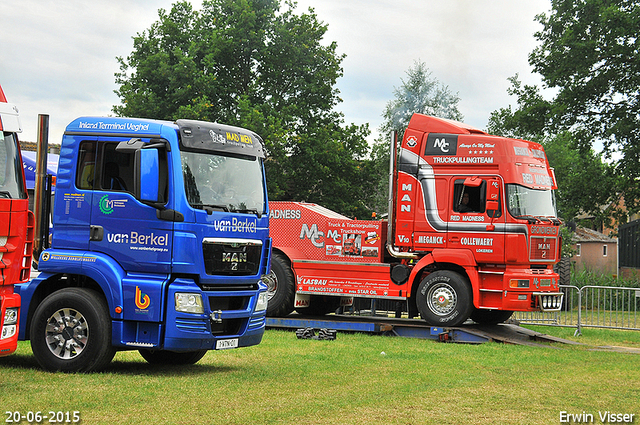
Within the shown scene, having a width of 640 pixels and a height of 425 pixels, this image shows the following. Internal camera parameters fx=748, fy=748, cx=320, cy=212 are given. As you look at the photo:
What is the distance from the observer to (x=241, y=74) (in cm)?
3675

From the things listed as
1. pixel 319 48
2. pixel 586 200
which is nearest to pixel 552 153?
pixel 319 48

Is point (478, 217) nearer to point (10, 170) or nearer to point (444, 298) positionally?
point (444, 298)

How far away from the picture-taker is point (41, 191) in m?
9.92

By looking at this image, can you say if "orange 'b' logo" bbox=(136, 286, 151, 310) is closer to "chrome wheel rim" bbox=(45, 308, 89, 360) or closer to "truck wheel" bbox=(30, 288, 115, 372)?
"truck wheel" bbox=(30, 288, 115, 372)

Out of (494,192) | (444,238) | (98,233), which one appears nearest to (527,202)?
(494,192)

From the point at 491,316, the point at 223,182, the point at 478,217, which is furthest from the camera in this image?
the point at 491,316

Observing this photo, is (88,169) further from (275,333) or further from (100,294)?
(275,333)

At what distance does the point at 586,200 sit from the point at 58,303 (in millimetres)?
22988

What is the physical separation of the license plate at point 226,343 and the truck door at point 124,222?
46.3 inches

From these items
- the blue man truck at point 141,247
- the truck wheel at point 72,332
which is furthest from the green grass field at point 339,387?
the blue man truck at point 141,247

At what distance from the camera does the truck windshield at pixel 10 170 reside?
7941 millimetres

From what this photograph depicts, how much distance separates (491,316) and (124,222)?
958 centimetres

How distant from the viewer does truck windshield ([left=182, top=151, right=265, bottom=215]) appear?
31.2 ft

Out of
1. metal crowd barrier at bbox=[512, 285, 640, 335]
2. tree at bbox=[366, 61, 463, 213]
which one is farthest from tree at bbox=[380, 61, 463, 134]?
metal crowd barrier at bbox=[512, 285, 640, 335]
